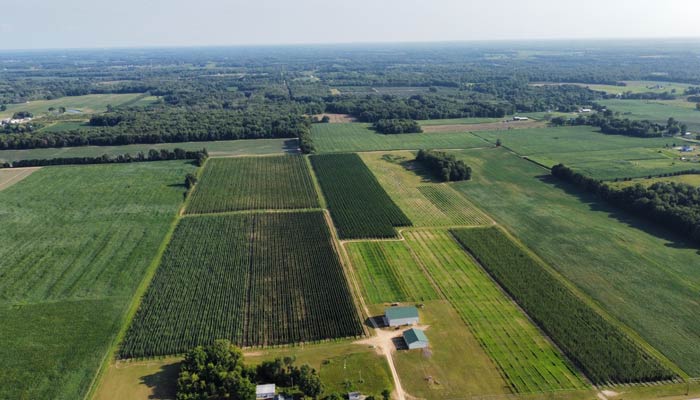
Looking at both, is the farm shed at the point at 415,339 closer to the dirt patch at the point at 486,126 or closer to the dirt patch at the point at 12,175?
the dirt patch at the point at 12,175

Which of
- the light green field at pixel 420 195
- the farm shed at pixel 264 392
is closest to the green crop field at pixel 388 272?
the light green field at pixel 420 195

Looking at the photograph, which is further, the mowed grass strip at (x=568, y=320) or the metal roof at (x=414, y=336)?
the metal roof at (x=414, y=336)

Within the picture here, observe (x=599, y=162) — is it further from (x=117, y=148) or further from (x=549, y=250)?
(x=117, y=148)

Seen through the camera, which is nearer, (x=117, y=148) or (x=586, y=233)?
(x=586, y=233)

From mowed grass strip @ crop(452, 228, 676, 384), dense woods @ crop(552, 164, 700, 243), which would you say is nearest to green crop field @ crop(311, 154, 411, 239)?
mowed grass strip @ crop(452, 228, 676, 384)

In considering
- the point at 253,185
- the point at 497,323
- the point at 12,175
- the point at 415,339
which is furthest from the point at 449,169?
the point at 12,175

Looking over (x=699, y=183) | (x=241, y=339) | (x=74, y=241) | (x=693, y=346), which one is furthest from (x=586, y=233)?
(x=74, y=241)
